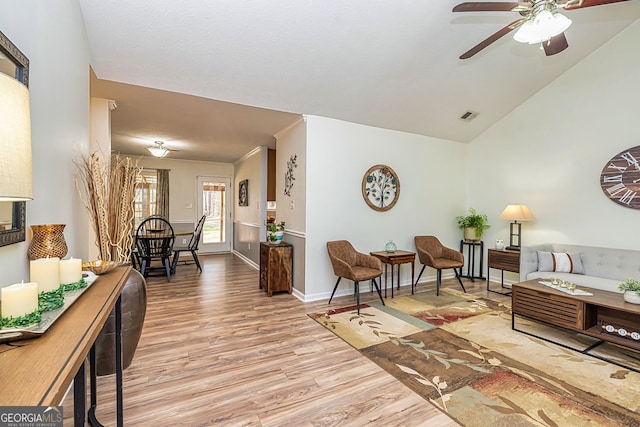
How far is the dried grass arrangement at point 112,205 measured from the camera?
6.84 ft

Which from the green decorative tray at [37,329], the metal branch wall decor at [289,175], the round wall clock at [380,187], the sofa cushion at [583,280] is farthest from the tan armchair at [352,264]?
the green decorative tray at [37,329]

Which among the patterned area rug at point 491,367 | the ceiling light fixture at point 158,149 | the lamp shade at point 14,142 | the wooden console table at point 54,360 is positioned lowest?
the patterned area rug at point 491,367

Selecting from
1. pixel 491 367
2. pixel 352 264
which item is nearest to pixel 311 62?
pixel 352 264

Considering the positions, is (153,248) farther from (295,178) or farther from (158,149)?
(295,178)

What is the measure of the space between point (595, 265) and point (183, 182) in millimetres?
8237

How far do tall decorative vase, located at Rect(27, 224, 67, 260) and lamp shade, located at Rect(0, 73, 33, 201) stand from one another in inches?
30.4

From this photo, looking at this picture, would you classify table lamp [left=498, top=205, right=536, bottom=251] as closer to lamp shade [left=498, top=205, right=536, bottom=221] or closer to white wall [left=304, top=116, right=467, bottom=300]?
lamp shade [left=498, top=205, right=536, bottom=221]

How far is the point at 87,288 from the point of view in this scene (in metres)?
1.36

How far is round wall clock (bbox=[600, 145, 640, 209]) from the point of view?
3533 millimetres

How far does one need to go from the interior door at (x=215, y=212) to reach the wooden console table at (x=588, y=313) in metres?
7.02

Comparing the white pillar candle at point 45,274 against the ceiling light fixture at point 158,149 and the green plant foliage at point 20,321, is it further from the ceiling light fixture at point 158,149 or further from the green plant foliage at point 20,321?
the ceiling light fixture at point 158,149

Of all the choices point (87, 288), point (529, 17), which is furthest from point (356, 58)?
point (87, 288)

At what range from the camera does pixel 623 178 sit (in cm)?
363

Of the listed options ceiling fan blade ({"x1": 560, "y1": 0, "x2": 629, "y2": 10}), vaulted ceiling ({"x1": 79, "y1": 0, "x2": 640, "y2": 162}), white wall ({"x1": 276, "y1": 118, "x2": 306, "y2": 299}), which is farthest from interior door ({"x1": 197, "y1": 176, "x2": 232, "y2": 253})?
ceiling fan blade ({"x1": 560, "y1": 0, "x2": 629, "y2": 10})
